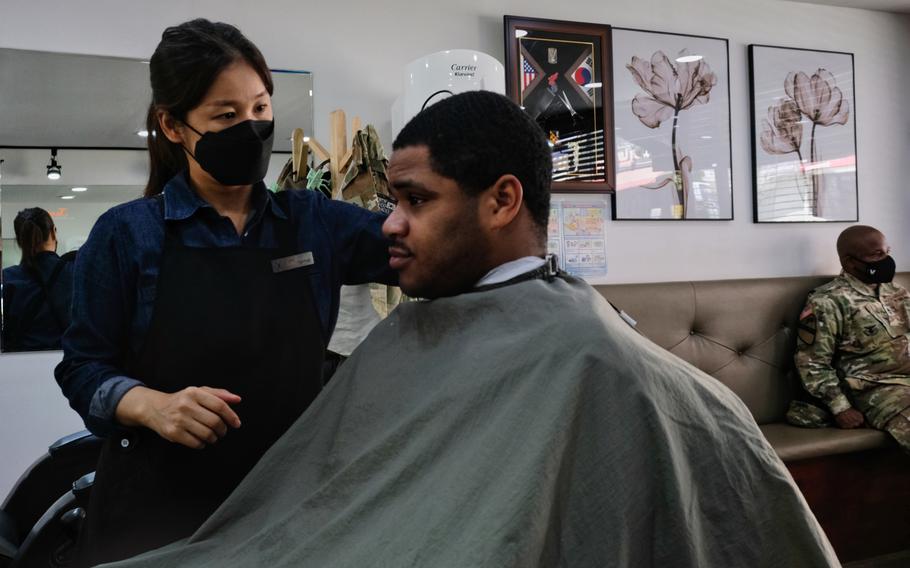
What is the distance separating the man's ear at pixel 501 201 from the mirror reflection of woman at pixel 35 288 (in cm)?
214

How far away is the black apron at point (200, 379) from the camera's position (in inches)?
44.1

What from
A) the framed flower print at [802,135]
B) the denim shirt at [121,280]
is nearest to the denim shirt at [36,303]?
the denim shirt at [121,280]

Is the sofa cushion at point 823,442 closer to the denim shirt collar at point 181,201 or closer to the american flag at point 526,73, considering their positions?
the american flag at point 526,73

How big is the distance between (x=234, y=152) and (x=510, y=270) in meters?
0.52

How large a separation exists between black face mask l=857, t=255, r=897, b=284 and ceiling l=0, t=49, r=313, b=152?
3.29 meters

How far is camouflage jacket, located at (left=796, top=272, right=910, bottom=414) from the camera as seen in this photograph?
2.96 m

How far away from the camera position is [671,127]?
3393 mm

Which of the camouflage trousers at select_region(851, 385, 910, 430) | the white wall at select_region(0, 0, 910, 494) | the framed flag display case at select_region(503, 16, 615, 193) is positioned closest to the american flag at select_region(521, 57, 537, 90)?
the framed flag display case at select_region(503, 16, 615, 193)

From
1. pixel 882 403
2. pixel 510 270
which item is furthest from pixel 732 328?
pixel 510 270

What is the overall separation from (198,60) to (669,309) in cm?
249

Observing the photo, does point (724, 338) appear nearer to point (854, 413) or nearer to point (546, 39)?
point (854, 413)

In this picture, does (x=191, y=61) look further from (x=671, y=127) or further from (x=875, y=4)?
(x=875, y=4)

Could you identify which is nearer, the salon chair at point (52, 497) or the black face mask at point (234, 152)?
the black face mask at point (234, 152)

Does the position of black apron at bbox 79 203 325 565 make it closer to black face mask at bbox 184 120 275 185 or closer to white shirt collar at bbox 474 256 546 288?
black face mask at bbox 184 120 275 185
